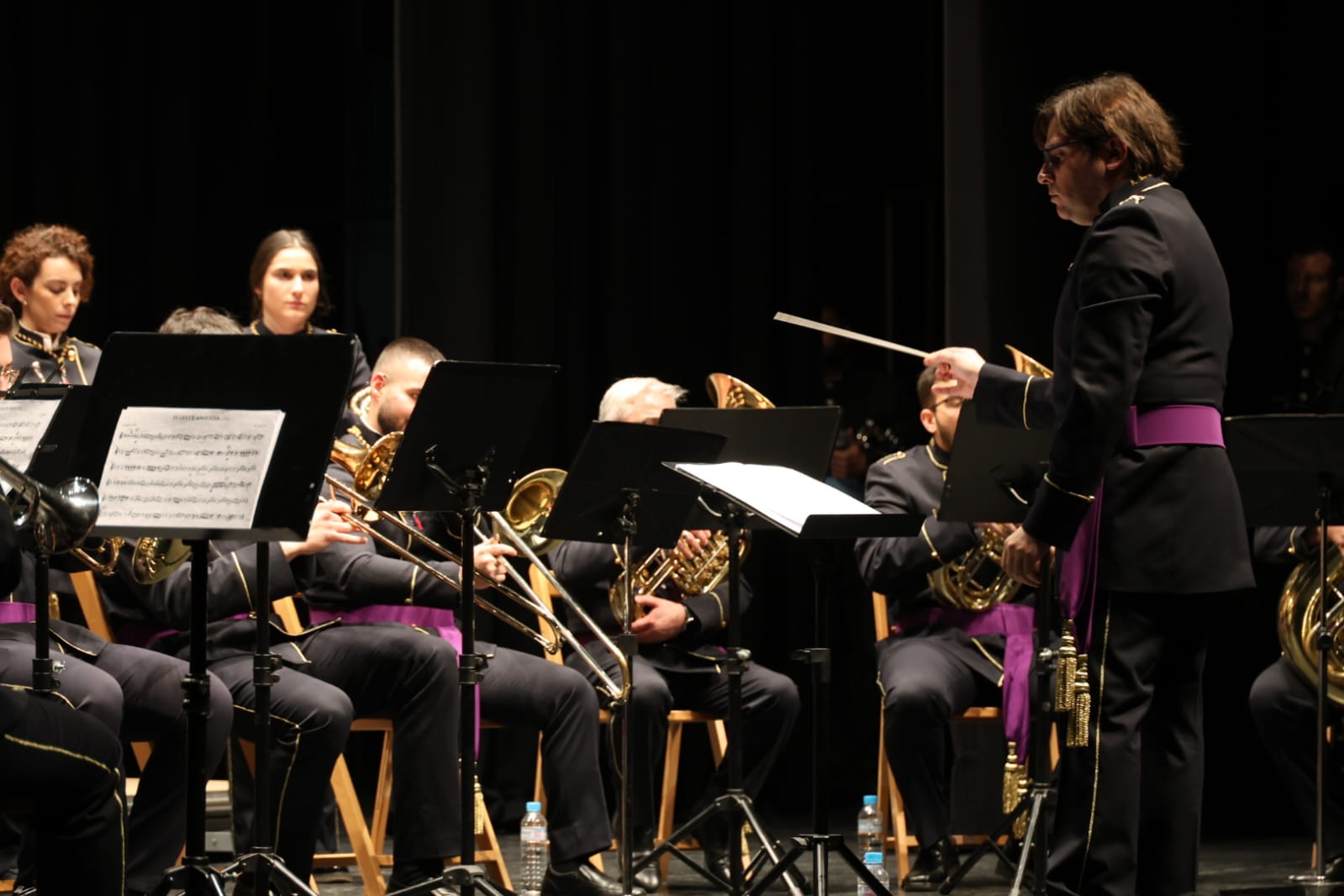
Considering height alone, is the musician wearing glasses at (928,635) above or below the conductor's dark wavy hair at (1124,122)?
below

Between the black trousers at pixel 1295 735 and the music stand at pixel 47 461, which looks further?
the black trousers at pixel 1295 735

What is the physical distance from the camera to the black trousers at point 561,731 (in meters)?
4.41

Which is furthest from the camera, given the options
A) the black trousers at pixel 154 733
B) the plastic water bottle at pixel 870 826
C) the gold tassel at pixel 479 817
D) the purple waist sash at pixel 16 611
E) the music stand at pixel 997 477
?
the plastic water bottle at pixel 870 826

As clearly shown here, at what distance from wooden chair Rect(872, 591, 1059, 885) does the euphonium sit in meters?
0.66

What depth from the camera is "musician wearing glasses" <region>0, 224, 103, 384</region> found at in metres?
4.88

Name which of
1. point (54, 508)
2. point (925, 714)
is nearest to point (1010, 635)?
point (925, 714)

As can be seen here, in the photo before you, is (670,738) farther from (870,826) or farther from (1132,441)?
(1132,441)

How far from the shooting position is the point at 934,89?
613 centimetres

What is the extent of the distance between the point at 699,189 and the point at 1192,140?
1.56m

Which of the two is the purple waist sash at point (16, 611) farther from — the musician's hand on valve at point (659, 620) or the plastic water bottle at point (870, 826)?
the plastic water bottle at point (870, 826)

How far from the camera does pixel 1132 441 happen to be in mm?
3236

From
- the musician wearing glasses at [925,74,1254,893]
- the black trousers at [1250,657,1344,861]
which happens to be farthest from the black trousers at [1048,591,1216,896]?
the black trousers at [1250,657,1344,861]

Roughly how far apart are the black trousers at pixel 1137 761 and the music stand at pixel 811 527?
445 mm

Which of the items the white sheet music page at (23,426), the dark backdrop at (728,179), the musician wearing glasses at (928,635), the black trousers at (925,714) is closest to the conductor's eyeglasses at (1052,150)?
the musician wearing glasses at (928,635)
